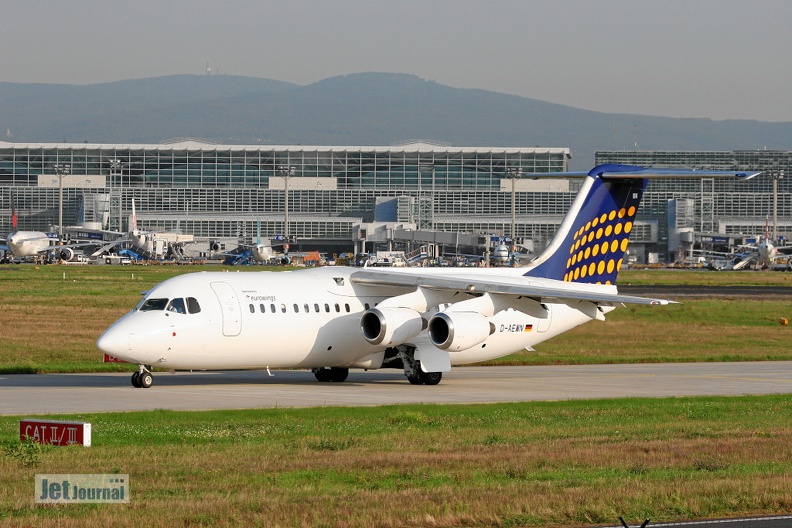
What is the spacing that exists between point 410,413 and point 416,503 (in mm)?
10618

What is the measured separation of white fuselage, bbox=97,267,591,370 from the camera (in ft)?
103

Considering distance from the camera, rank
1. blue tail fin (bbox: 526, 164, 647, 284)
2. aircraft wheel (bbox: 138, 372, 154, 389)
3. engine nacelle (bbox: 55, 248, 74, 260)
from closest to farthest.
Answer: aircraft wheel (bbox: 138, 372, 154, 389) → blue tail fin (bbox: 526, 164, 647, 284) → engine nacelle (bbox: 55, 248, 74, 260)

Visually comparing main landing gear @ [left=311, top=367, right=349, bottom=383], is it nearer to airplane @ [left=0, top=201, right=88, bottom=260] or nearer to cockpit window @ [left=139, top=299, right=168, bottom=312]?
cockpit window @ [left=139, top=299, right=168, bottom=312]

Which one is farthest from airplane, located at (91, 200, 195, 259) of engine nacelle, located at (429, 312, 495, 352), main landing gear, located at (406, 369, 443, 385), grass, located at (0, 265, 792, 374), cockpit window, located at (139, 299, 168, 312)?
cockpit window, located at (139, 299, 168, 312)

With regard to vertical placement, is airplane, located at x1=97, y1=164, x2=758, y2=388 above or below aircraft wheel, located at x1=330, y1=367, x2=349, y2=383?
above

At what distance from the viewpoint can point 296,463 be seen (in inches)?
751

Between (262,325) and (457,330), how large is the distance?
523cm

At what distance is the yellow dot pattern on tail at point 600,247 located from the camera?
1539 inches

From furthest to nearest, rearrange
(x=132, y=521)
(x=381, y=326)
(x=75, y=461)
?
1. (x=381, y=326)
2. (x=75, y=461)
3. (x=132, y=521)

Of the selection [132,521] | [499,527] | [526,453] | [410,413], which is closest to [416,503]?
[499,527]

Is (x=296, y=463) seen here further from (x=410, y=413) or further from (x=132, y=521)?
(x=410, y=413)

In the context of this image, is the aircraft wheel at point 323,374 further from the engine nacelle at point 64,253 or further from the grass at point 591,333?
the engine nacelle at point 64,253

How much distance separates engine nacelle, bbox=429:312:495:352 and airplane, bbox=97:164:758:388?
38mm

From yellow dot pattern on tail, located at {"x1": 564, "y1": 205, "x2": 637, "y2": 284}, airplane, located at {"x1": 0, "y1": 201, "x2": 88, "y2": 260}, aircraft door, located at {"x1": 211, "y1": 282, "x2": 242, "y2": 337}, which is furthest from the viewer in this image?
airplane, located at {"x1": 0, "y1": 201, "x2": 88, "y2": 260}
